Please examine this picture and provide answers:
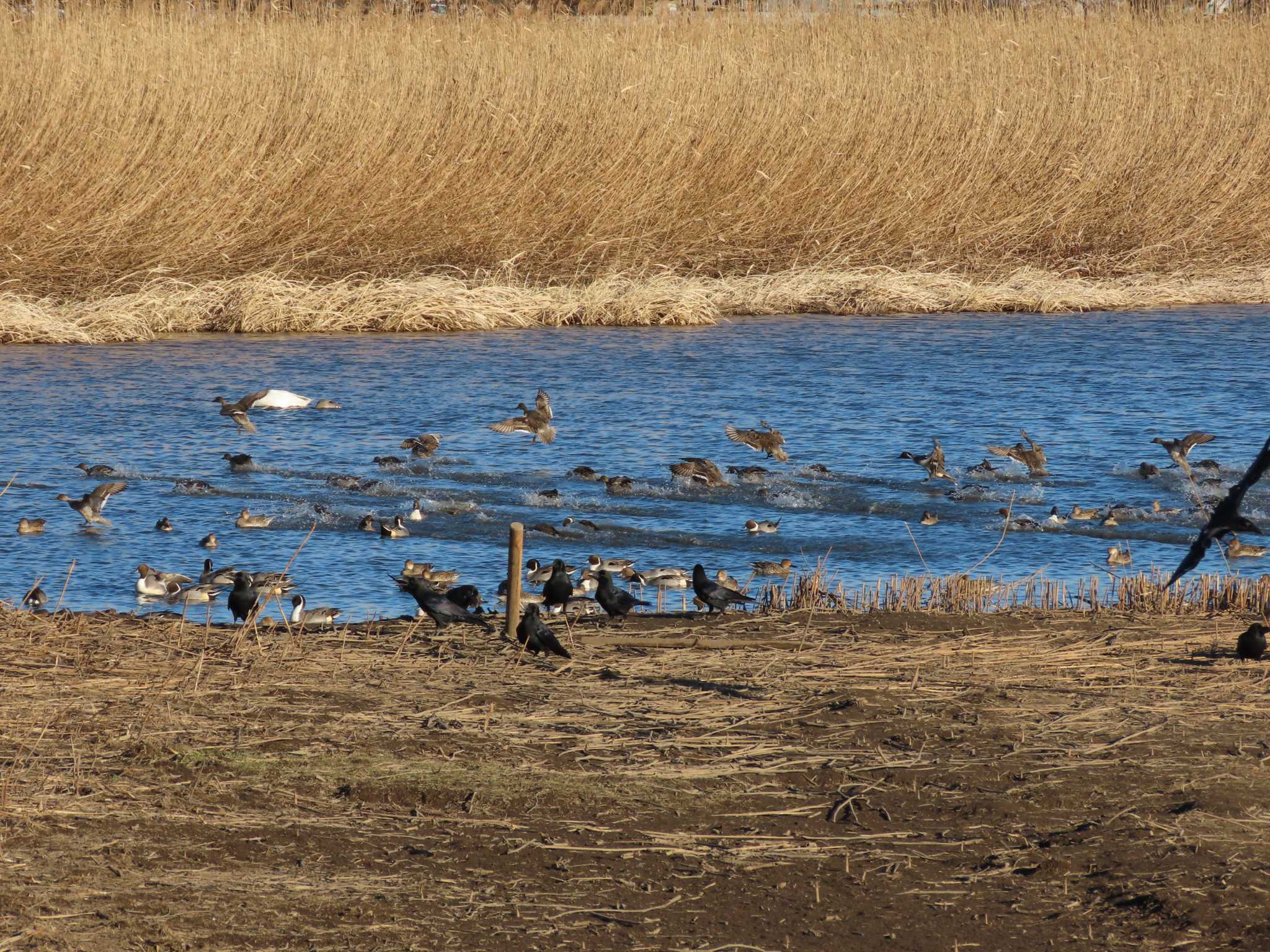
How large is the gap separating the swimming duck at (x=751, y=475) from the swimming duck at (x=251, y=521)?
4.37 metres

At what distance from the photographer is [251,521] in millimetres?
14133

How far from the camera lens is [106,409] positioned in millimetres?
19156

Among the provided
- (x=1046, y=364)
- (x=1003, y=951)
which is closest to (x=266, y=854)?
(x=1003, y=951)

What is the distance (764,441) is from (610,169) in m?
12.7

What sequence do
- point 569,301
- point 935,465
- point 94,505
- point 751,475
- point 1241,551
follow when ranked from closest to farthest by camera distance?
point 1241,551
point 94,505
point 751,475
point 935,465
point 569,301

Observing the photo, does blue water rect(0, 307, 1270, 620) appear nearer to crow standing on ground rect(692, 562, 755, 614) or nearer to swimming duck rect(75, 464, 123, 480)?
swimming duck rect(75, 464, 123, 480)

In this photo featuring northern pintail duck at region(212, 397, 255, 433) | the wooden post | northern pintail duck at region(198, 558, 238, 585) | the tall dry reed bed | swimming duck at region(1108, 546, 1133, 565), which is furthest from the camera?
the tall dry reed bed

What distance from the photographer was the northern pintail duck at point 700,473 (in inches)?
614

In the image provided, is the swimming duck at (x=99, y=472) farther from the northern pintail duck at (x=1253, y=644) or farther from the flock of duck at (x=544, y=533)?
the northern pintail duck at (x=1253, y=644)

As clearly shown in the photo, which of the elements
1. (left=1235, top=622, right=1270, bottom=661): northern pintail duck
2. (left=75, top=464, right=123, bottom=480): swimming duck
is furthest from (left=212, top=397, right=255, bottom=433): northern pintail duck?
(left=1235, top=622, right=1270, bottom=661): northern pintail duck

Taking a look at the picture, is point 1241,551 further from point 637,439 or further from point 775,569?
point 637,439

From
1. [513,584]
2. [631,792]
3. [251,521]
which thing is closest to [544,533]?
[251,521]

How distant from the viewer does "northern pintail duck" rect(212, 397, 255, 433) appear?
712 inches

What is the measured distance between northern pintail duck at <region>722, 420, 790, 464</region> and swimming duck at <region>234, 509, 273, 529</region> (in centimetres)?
498
